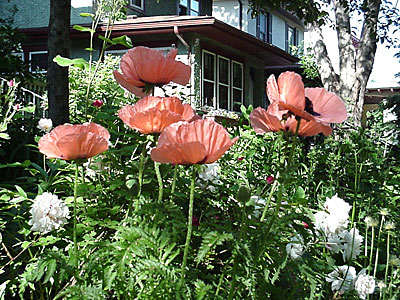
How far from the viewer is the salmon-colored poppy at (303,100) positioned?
1370 millimetres

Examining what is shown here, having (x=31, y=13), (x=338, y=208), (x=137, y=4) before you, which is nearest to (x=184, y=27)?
(x=137, y=4)

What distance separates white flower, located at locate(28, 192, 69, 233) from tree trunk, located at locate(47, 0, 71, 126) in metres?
2.58

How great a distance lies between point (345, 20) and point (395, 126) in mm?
6591

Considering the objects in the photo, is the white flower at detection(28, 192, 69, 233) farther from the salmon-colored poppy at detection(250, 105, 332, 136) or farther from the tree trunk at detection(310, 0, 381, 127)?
the tree trunk at detection(310, 0, 381, 127)

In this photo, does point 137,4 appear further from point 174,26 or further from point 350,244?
point 350,244

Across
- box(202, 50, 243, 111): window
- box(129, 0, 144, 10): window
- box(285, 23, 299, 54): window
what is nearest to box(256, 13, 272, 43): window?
box(285, 23, 299, 54): window

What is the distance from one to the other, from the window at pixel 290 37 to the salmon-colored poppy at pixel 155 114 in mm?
24951

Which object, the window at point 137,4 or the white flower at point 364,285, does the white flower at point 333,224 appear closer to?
the white flower at point 364,285

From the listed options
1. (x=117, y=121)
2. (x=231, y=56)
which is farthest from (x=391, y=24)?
(x=117, y=121)

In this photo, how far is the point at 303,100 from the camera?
1374mm

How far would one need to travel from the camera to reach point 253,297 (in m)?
1.41

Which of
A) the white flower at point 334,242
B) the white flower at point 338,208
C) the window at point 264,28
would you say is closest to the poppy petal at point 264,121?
the white flower at point 338,208

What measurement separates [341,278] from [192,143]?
1144 millimetres

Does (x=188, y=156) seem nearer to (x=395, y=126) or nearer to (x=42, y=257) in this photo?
(x=42, y=257)
